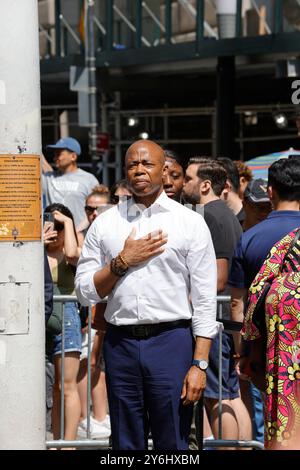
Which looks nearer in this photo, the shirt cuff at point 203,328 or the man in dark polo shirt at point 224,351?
the shirt cuff at point 203,328

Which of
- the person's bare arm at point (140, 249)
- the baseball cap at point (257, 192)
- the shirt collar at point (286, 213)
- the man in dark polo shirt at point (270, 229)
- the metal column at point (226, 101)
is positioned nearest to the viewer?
the person's bare arm at point (140, 249)

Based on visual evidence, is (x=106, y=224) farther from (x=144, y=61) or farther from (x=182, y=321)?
(x=144, y=61)

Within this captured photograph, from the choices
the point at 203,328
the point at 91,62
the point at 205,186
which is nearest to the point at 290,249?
the point at 203,328

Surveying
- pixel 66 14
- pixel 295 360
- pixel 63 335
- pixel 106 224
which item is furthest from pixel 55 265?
Answer: pixel 66 14

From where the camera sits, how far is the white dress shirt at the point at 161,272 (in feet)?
17.7

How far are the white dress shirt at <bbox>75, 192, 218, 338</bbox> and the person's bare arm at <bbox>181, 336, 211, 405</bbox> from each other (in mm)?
72

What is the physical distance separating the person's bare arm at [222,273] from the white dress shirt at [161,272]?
1.35m

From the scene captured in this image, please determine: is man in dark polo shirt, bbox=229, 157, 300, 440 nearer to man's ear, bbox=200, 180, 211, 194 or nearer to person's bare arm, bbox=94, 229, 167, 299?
person's bare arm, bbox=94, 229, 167, 299

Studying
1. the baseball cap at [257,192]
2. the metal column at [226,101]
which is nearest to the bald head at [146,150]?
the baseball cap at [257,192]

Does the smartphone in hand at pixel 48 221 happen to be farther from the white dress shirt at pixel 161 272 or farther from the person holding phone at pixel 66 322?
the white dress shirt at pixel 161 272

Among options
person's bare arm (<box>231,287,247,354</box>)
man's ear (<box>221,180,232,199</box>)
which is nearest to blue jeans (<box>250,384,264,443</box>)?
person's bare arm (<box>231,287,247,354</box>)

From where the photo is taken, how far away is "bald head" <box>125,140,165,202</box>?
547 cm
